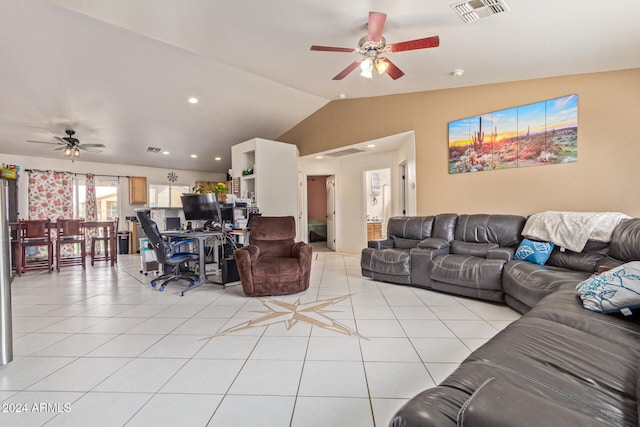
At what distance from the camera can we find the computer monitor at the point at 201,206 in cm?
385

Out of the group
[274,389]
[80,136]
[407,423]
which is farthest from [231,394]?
[80,136]

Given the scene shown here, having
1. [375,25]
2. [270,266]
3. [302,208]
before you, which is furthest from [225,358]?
[302,208]

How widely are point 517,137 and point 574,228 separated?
155 centimetres

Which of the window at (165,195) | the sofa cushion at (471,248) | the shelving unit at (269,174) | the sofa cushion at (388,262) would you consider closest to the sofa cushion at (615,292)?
the sofa cushion at (471,248)

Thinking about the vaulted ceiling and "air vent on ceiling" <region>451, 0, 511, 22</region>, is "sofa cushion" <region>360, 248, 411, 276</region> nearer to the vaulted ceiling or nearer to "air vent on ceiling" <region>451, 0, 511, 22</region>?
the vaulted ceiling

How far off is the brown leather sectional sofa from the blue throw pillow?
0.10 m

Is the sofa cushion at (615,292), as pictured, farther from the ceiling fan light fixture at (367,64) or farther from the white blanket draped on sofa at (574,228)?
the ceiling fan light fixture at (367,64)

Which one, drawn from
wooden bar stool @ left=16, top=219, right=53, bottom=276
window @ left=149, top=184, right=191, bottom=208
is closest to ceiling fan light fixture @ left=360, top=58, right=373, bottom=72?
wooden bar stool @ left=16, top=219, right=53, bottom=276

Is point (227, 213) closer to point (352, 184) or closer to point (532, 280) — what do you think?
point (352, 184)

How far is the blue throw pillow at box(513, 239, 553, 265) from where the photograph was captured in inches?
114

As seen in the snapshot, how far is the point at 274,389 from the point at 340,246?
5.45m

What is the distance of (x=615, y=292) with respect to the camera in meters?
1.54

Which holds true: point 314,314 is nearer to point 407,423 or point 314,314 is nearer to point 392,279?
point 392,279

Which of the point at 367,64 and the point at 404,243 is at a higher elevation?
the point at 367,64
